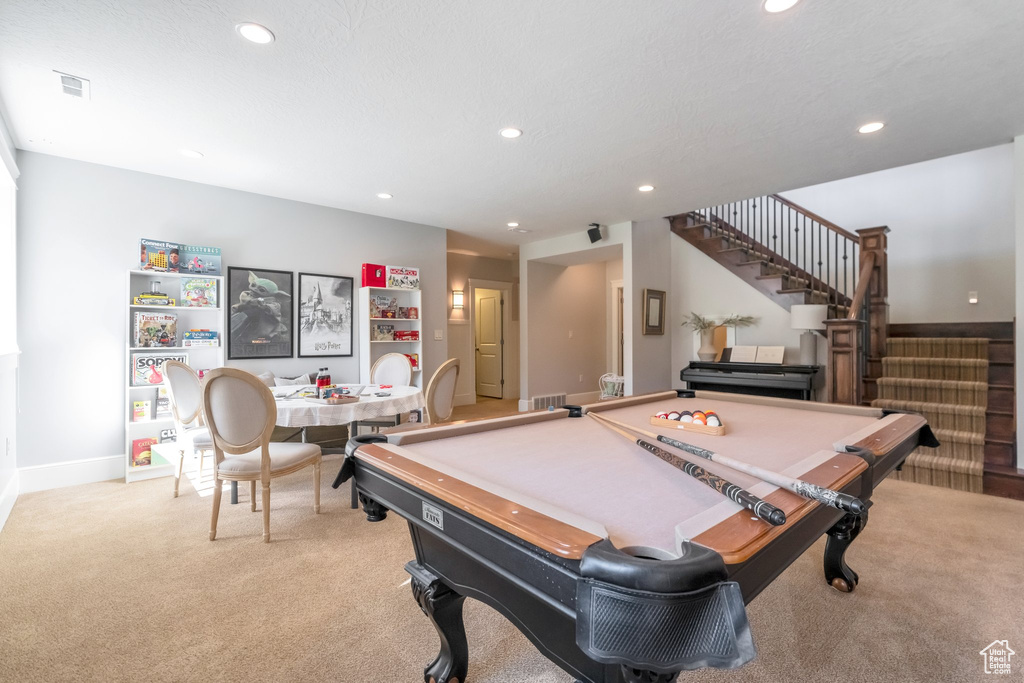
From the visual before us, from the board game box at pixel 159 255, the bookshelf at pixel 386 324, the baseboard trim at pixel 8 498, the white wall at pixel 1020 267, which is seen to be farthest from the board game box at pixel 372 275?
the white wall at pixel 1020 267

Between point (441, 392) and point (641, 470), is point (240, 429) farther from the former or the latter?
point (641, 470)

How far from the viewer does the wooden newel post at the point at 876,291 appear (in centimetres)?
429

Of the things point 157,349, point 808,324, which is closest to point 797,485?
point 808,324

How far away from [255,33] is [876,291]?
5.24m

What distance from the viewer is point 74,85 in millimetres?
2396

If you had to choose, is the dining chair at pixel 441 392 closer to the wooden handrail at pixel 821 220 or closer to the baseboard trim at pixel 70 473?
the baseboard trim at pixel 70 473

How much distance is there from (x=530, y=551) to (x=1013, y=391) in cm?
445

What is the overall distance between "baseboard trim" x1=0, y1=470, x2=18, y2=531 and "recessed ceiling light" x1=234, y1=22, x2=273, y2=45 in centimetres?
299

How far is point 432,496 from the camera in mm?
1023

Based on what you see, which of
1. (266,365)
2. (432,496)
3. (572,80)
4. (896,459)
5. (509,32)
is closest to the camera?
(432,496)

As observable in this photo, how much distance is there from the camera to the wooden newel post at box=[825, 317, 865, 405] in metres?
3.71

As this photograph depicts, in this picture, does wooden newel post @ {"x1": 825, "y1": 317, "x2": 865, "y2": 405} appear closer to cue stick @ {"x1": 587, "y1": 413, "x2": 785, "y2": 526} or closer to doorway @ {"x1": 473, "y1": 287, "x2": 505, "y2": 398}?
cue stick @ {"x1": 587, "y1": 413, "x2": 785, "y2": 526}

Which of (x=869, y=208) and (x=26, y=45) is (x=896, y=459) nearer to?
(x=26, y=45)

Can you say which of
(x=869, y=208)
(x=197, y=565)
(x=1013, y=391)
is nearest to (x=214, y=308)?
(x=197, y=565)
